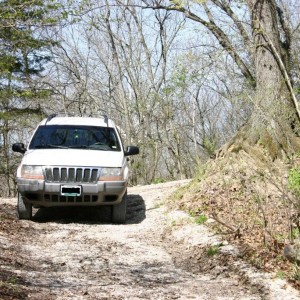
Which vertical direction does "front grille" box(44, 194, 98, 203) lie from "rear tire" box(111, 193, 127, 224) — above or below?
above

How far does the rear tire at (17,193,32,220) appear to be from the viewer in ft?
29.1

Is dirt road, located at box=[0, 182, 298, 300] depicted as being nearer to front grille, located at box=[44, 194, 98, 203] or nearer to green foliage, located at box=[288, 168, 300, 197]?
front grille, located at box=[44, 194, 98, 203]

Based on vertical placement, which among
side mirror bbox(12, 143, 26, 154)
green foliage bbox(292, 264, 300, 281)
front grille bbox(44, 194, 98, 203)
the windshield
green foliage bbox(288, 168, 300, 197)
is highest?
the windshield

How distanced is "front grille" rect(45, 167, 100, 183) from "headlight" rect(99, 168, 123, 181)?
0.15m

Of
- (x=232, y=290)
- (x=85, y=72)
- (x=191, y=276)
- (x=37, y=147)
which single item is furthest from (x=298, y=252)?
(x=85, y=72)

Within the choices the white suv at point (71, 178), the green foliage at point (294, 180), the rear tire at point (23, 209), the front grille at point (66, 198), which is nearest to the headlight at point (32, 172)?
the white suv at point (71, 178)

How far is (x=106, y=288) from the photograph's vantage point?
5.07 m

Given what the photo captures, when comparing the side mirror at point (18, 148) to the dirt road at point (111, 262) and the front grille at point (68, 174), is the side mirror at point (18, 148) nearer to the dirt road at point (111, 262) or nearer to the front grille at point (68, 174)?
the front grille at point (68, 174)

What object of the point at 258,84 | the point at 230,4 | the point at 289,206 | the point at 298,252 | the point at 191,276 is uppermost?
the point at 230,4

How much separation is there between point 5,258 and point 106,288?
161 cm

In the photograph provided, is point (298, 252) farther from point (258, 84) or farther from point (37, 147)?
point (258, 84)

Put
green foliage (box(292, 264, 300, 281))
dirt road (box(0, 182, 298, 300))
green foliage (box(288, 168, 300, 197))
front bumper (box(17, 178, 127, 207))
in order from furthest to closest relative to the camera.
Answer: front bumper (box(17, 178, 127, 207))
green foliage (box(288, 168, 300, 197))
green foliage (box(292, 264, 300, 281))
dirt road (box(0, 182, 298, 300))

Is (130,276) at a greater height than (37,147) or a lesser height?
lesser

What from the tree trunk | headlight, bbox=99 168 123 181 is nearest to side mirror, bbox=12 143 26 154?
headlight, bbox=99 168 123 181
